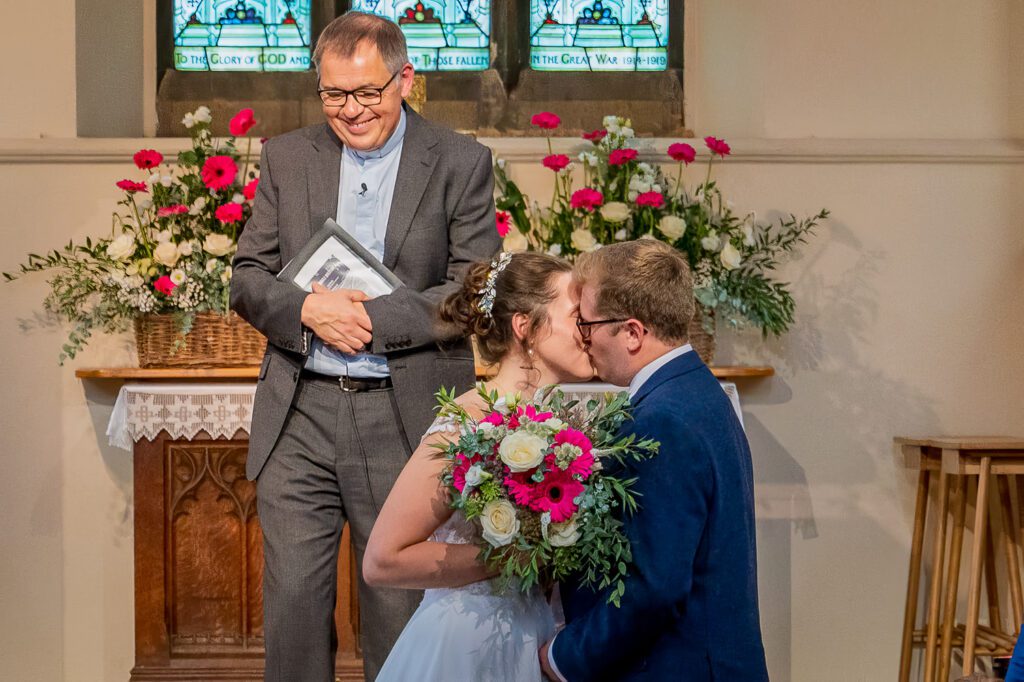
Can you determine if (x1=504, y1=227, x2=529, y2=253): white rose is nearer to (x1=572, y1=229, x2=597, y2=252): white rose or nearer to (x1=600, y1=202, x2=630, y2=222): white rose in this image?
(x1=572, y1=229, x2=597, y2=252): white rose

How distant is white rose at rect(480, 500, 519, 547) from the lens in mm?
1999

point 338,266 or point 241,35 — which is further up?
point 241,35

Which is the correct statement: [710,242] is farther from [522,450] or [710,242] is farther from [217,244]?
[522,450]

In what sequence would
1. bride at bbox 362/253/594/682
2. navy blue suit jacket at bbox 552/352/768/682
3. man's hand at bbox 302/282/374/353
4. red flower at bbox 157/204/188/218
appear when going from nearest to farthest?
navy blue suit jacket at bbox 552/352/768/682 < bride at bbox 362/253/594/682 < man's hand at bbox 302/282/374/353 < red flower at bbox 157/204/188/218

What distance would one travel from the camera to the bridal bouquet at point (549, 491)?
77.9 inches

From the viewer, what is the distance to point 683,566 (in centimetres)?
194

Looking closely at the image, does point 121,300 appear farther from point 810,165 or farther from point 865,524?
point 865,524

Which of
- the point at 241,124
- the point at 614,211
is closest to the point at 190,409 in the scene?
the point at 241,124

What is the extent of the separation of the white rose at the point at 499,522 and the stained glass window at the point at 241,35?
3668 mm

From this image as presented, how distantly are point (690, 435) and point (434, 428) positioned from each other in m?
0.54

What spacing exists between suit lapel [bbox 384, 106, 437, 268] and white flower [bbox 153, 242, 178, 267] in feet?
4.60

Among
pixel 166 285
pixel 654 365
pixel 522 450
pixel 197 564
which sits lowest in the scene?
pixel 197 564

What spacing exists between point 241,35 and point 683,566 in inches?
157

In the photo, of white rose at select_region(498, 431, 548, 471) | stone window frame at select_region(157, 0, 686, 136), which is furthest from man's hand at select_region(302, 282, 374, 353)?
stone window frame at select_region(157, 0, 686, 136)
